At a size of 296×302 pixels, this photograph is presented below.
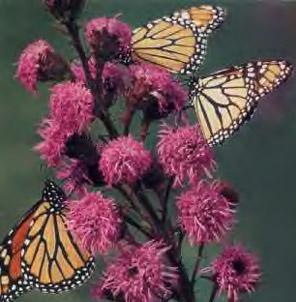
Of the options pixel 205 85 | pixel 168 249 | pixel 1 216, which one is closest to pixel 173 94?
pixel 205 85

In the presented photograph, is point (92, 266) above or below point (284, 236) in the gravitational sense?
above

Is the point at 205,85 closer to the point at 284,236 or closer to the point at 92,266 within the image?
the point at 92,266

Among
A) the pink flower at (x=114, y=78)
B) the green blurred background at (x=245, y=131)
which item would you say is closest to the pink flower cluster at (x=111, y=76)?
the pink flower at (x=114, y=78)

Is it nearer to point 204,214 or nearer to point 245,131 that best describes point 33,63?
point 204,214

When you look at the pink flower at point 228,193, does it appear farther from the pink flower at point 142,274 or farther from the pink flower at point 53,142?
the pink flower at point 53,142

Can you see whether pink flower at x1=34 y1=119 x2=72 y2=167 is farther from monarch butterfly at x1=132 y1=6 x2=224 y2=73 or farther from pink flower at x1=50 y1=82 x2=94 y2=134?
monarch butterfly at x1=132 y1=6 x2=224 y2=73

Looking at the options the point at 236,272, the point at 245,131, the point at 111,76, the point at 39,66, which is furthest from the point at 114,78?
the point at 245,131
